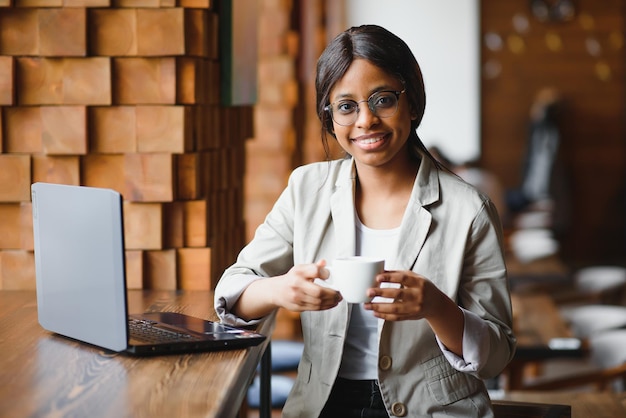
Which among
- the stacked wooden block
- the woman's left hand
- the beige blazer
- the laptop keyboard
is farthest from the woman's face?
the stacked wooden block

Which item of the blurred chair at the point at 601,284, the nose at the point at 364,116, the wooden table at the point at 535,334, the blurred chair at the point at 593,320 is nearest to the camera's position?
the nose at the point at 364,116

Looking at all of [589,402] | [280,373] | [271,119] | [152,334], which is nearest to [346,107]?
[152,334]

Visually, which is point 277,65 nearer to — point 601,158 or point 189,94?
point 189,94

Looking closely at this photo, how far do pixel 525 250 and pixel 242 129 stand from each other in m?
3.55

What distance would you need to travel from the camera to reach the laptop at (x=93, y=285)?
1.48m

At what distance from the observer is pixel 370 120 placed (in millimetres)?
1693

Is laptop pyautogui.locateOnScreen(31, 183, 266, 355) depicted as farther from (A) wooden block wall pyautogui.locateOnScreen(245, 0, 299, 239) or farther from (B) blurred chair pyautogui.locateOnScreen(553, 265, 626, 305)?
(B) blurred chair pyautogui.locateOnScreen(553, 265, 626, 305)

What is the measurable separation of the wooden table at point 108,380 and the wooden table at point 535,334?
196cm

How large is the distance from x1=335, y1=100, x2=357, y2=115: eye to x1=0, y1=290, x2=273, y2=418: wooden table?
458 mm

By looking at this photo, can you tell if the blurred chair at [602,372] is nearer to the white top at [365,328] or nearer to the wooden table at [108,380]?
the white top at [365,328]

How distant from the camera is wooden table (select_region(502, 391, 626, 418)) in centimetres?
248

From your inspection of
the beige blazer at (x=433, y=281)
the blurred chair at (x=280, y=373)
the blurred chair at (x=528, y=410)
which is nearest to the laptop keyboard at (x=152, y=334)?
the beige blazer at (x=433, y=281)

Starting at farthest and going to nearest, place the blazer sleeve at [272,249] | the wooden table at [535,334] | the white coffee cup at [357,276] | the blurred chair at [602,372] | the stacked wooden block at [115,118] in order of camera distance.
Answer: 1. the wooden table at [535,334]
2. the blurred chair at [602,372]
3. the stacked wooden block at [115,118]
4. the blazer sleeve at [272,249]
5. the white coffee cup at [357,276]

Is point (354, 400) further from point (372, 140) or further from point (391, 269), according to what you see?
point (372, 140)
